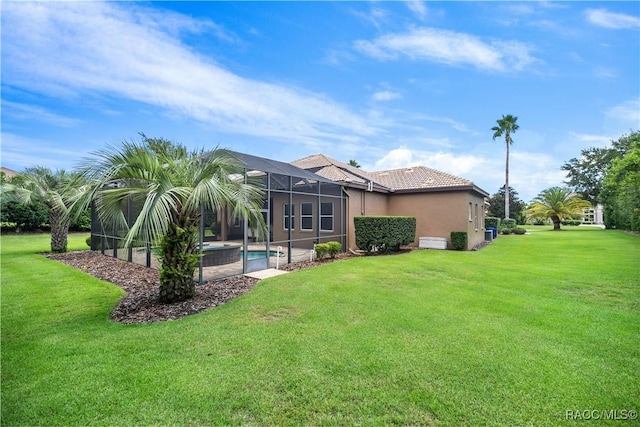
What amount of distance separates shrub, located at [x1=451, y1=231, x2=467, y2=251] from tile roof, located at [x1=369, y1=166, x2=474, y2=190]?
2.36 meters

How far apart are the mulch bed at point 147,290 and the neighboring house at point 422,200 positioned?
14.9 ft

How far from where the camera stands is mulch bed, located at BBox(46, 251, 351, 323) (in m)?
5.41

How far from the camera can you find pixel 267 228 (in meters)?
8.15

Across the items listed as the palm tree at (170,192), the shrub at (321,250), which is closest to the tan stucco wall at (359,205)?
the shrub at (321,250)

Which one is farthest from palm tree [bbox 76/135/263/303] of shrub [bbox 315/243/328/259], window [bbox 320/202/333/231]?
window [bbox 320/202/333/231]

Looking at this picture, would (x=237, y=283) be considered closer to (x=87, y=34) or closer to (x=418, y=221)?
(x=87, y=34)

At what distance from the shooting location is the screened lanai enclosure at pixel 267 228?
8.80 m

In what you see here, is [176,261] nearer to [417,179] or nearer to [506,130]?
[417,179]

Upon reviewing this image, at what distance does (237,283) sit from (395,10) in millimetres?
10160

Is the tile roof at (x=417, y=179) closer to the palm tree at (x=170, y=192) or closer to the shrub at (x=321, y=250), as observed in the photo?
the shrub at (x=321, y=250)

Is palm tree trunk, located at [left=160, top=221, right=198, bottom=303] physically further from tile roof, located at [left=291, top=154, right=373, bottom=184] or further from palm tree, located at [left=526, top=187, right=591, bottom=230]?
palm tree, located at [left=526, top=187, right=591, bottom=230]

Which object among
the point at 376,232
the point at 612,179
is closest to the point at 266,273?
the point at 376,232

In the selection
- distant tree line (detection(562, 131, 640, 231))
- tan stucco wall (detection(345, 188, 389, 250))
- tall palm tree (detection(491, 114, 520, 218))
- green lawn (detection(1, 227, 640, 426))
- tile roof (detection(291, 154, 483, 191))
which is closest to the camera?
green lawn (detection(1, 227, 640, 426))

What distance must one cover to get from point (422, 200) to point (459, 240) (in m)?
2.76
